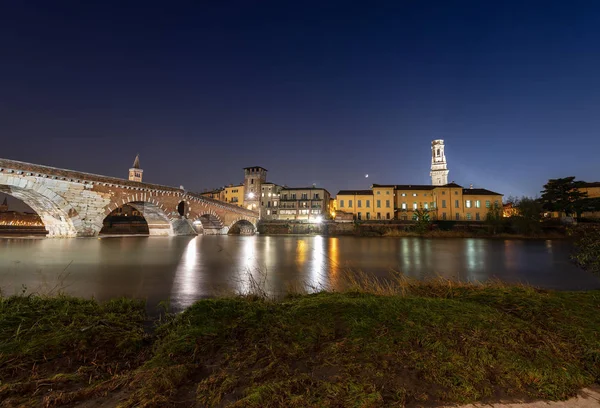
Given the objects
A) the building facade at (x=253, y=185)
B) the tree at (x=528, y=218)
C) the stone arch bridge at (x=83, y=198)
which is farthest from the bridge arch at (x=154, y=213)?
the tree at (x=528, y=218)

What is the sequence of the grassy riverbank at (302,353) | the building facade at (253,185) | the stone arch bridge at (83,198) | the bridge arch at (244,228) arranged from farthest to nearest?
1. the building facade at (253,185)
2. the bridge arch at (244,228)
3. the stone arch bridge at (83,198)
4. the grassy riverbank at (302,353)

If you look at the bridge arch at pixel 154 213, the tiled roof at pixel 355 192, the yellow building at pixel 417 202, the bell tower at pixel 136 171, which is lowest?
the bridge arch at pixel 154 213

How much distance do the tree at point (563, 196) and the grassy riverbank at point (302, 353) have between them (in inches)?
2923

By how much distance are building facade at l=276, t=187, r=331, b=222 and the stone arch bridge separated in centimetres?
4530

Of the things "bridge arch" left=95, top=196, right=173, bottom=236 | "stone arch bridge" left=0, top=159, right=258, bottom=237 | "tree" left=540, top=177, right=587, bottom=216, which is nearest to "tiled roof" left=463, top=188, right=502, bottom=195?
"tree" left=540, top=177, right=587, bottom=216

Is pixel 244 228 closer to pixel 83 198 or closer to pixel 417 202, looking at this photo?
pixel 83 198

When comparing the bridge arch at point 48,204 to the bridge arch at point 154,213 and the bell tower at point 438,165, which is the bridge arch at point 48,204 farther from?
the bell tower at point 438,165

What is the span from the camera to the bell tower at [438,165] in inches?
4303

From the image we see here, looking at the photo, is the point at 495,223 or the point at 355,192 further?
the point at 355,192

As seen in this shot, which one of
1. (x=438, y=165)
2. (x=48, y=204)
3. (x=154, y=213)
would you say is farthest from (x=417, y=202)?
(x=48, y=204)

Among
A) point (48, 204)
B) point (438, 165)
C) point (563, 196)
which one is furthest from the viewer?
point (438, 165)

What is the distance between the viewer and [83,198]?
25594mm

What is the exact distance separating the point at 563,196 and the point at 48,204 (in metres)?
87.1

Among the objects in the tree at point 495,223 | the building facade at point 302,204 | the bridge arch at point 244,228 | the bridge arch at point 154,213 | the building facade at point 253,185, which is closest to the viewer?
the bridge arch at point 154,213
